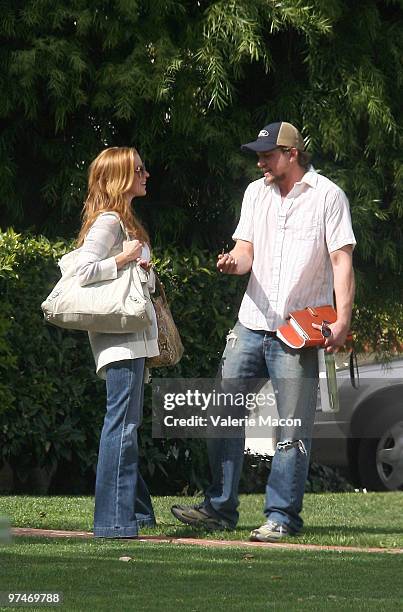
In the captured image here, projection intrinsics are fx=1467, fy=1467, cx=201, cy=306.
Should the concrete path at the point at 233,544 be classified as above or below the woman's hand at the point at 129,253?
below

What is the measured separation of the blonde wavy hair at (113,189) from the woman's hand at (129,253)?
0.15 metres

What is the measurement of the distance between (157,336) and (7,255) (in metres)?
3.08

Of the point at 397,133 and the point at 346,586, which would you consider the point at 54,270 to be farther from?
the point at 346,586

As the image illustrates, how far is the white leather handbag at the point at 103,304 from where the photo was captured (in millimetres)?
7023

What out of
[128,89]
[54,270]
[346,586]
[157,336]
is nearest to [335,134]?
[128,89]

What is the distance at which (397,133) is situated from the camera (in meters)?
11.1

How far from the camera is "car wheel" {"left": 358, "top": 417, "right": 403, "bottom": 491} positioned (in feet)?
39.3

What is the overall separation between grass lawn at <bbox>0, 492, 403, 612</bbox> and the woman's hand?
4.43 feet

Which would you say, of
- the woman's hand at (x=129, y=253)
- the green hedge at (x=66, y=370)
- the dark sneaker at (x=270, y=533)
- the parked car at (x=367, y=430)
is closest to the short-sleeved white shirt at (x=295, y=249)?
the woman's hand at (x=129, y=253)

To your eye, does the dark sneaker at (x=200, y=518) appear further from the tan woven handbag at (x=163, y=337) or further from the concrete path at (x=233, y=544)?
the tan woven handbag at (x=163, y=337)

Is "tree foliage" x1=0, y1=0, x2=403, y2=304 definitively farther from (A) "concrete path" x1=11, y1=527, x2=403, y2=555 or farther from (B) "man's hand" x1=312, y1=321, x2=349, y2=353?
(A) "concrete path" x1=11, y1=527, x2=403, y2=555

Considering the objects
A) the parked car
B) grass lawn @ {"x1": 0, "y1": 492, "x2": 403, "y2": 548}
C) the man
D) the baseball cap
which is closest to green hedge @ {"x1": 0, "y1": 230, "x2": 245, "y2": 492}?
grass lawn @ {"x1": 0, "y1": 492, "x2": 403, "y2": 548}

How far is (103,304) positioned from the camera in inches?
277

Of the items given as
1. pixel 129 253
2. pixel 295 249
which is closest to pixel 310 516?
pixel 295 249
